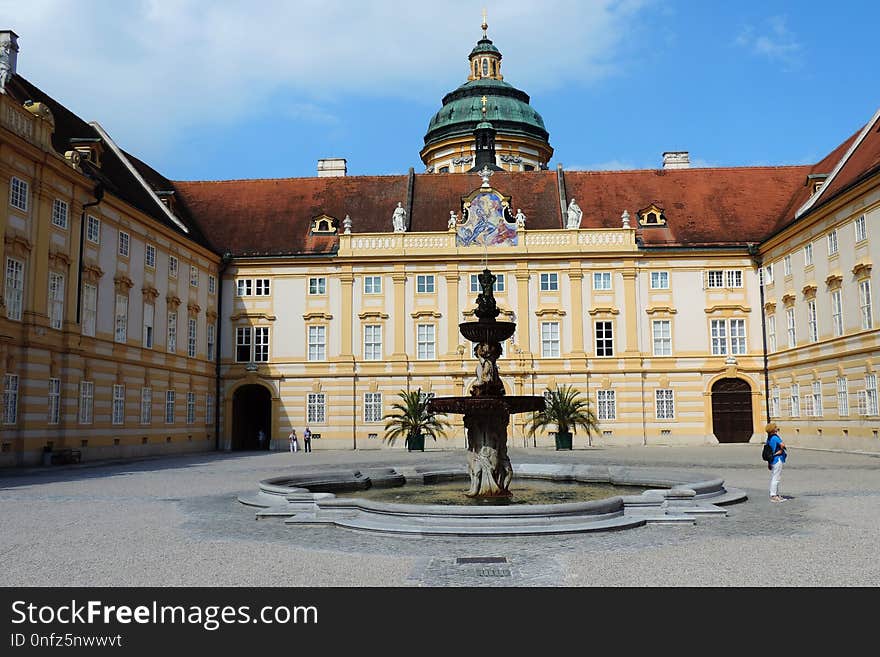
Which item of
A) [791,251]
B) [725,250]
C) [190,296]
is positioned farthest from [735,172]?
[190,296]

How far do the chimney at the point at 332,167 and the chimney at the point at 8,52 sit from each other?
75.5 ft

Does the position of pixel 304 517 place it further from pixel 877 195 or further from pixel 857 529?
pixel 877 195

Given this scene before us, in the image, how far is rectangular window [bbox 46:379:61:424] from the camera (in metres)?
28.4

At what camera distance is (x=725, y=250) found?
4312 centimetres

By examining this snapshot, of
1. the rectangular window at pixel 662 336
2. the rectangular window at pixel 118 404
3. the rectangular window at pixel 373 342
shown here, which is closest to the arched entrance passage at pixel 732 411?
the rectangular window at pixel 662 336

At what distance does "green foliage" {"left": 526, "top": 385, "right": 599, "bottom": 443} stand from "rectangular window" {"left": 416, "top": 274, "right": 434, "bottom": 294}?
8548mm

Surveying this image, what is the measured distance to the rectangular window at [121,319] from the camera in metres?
33.2

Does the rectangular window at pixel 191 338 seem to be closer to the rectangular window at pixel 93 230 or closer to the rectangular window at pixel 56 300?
the rectangular window at pixel 93 230

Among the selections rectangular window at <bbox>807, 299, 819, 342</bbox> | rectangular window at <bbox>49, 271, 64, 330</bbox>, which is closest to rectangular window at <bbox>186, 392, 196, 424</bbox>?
rectangular window at <bbox>49, 271, 64, 330</bbox>

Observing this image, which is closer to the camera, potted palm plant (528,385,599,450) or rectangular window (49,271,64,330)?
rectangular window (49,271,64,330)

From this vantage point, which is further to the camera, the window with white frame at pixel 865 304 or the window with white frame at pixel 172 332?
the window with white frame at pixel 172 332

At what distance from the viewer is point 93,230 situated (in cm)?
3155

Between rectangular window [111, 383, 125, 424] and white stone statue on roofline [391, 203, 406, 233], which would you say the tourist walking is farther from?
white stone statue on roofline [391, 203, 406, 233]

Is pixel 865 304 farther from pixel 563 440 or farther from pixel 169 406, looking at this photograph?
pixel 169 406
